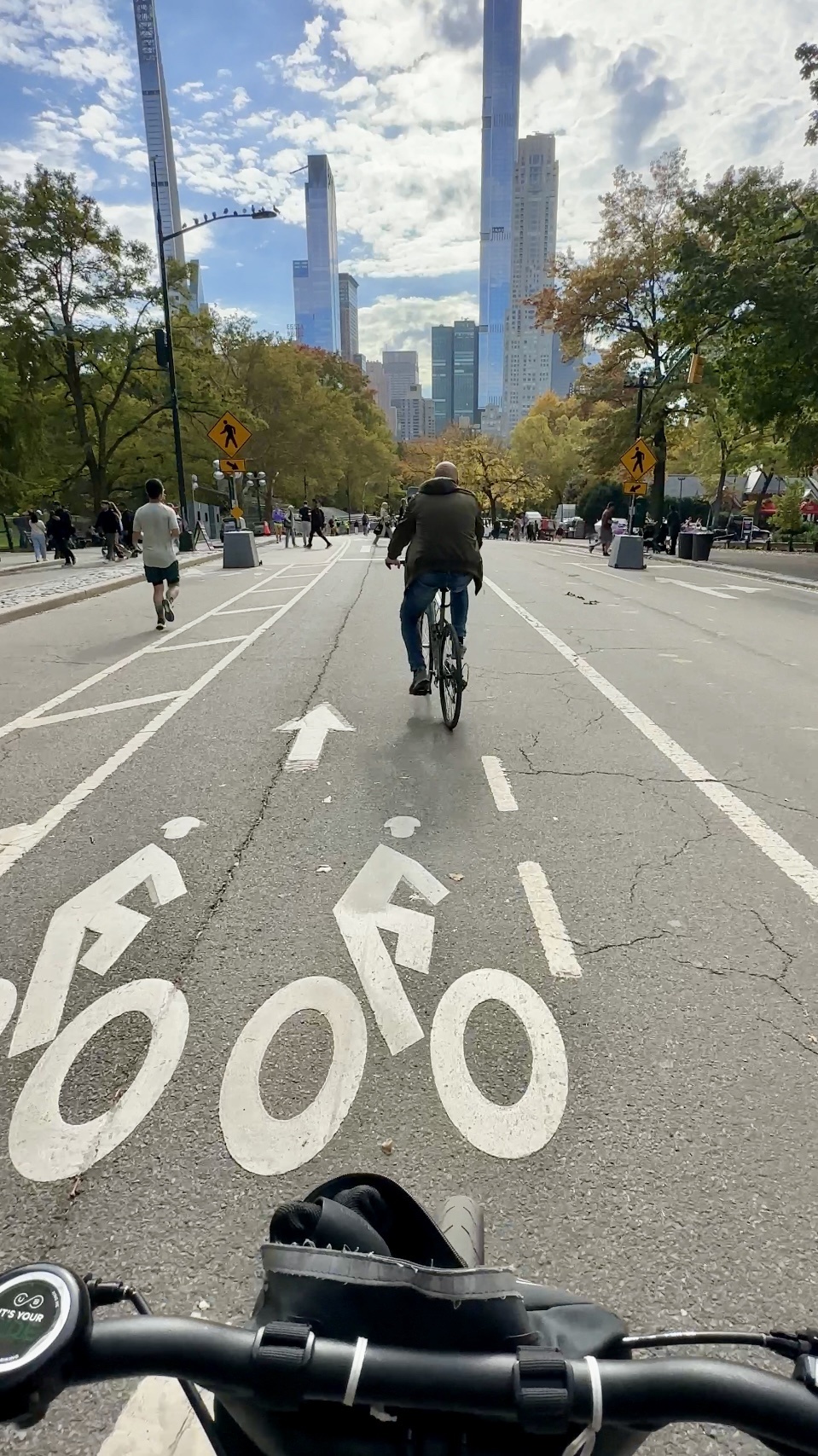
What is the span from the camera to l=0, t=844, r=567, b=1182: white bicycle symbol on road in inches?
98.4

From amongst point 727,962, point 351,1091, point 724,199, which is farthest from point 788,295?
point 351,1091

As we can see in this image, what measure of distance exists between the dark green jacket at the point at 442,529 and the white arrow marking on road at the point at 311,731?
4.58ft

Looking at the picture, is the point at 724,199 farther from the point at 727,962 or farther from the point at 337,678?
the point at 727,962

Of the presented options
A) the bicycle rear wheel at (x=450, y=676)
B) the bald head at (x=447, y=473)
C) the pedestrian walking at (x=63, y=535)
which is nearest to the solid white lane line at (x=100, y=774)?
the bicycle rear wheel at (x=450, y=676)

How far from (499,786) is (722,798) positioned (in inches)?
56.6

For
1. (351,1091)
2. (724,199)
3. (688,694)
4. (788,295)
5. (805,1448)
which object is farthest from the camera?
(724,199)

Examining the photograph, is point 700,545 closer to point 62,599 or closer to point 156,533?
point 62,599

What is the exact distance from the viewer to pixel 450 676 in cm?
672

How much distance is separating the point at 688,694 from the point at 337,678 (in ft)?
11.8

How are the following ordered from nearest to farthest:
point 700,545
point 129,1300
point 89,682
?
point 129,1300 → point 89,682 → point 700,545

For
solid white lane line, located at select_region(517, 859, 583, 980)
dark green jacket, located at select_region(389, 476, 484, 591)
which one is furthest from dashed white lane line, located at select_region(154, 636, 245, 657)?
solid white lane line, located at select_region(517, 859, 583, 980)

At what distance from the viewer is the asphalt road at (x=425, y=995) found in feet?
7.16

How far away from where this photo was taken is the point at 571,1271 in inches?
80.7

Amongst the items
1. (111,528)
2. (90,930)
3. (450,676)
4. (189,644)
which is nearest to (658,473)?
(111,528)
